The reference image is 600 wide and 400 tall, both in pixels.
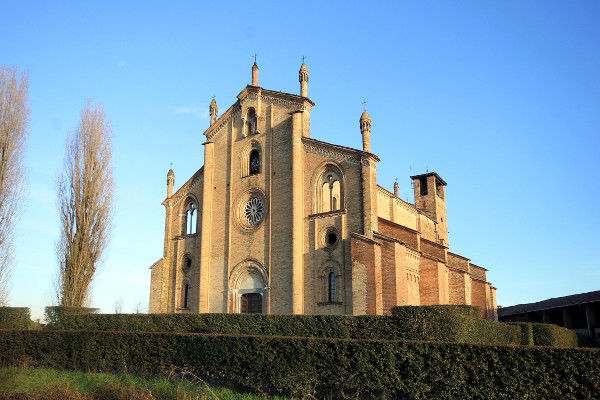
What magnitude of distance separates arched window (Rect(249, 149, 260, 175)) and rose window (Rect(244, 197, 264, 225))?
1.74 metres

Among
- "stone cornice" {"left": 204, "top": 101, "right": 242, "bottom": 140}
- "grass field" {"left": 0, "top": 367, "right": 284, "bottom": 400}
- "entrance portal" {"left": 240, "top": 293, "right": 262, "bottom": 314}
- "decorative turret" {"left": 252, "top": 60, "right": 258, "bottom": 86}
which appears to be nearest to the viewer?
"grass field" {"left": 0, "top": 367, "right": 284, "bottom": 400}

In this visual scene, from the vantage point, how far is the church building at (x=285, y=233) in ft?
78.1

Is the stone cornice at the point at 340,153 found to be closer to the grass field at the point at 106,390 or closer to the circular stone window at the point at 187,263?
the circular stone window at the point at 187,263

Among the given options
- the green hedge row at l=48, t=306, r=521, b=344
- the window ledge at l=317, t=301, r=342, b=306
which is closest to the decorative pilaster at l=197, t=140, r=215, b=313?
the green hedge row at l=48, t=306, r=521, b=344

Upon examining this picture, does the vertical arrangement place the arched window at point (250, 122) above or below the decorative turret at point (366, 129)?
above

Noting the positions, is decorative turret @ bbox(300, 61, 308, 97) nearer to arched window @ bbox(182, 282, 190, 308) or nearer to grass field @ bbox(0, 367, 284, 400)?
arched window @ bbox(182, 282, 190, 308)

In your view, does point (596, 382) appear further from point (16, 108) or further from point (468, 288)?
point (16, 108)

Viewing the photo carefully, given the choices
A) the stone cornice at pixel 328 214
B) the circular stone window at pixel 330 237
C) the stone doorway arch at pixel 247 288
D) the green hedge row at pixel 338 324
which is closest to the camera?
the green hedge row at pixel 338 324

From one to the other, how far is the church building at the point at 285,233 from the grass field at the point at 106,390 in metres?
11.2

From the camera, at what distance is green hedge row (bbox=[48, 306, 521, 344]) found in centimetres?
1780

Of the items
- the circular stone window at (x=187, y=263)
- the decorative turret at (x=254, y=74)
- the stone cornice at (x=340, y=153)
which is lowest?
the circular stone window at (x=187, y=263)

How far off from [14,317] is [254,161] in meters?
14.5

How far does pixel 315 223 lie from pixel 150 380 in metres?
12.8

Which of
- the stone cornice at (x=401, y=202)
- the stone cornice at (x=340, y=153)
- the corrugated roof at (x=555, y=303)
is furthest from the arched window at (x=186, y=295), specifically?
the corrugated roof at (x=555, y=303)
